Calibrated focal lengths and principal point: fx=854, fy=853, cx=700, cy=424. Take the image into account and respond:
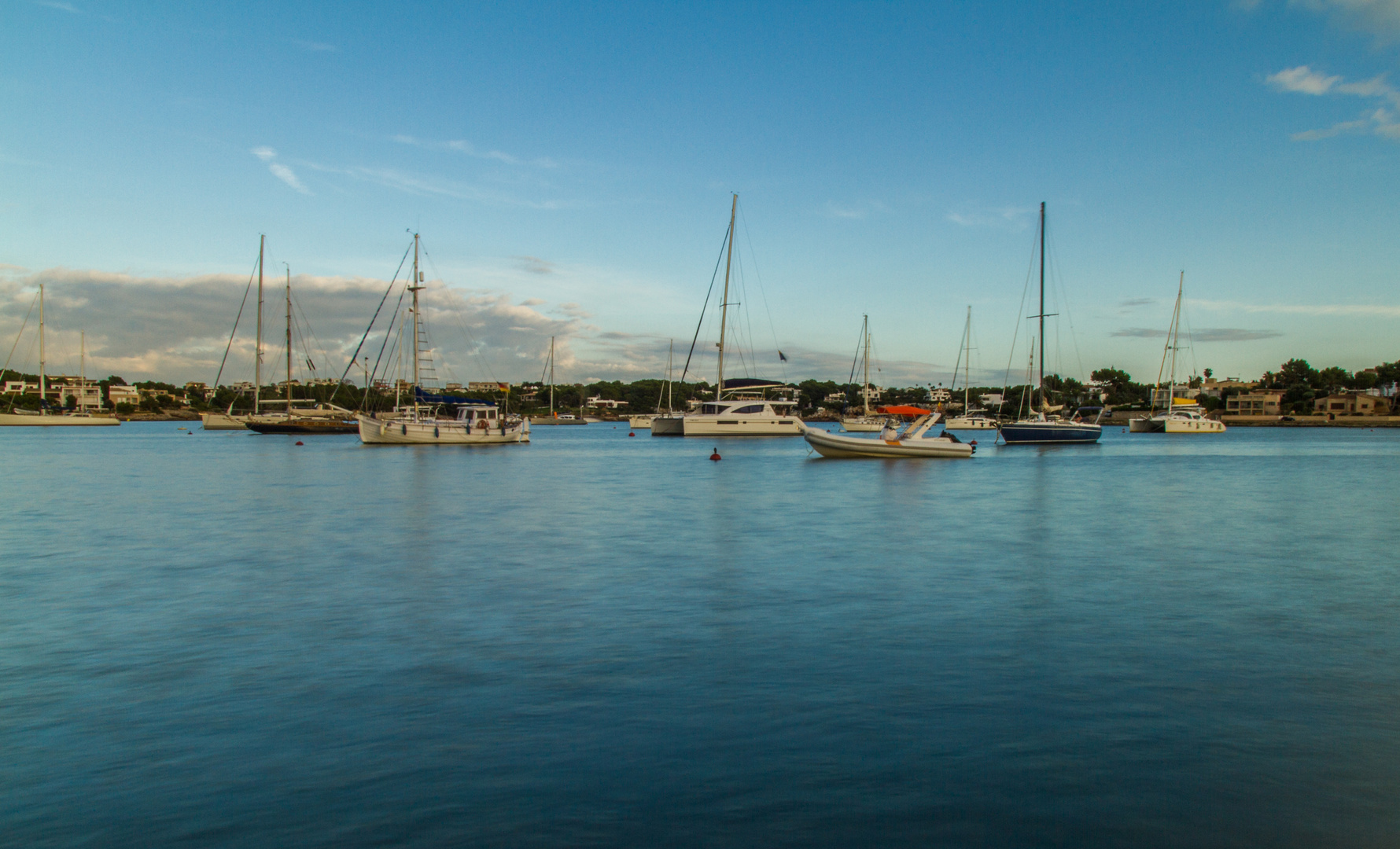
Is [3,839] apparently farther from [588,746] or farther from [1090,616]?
[1090,616]

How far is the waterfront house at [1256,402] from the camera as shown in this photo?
167250 millimetres

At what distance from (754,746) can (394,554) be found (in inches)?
474

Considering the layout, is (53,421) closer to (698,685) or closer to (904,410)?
(904,410)

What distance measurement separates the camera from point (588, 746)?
21.8 ft

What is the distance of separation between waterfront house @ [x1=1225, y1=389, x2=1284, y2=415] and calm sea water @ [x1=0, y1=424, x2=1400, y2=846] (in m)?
174

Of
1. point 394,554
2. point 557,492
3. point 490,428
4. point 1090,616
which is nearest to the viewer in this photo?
point 1090,616

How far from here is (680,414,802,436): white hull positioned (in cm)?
7688

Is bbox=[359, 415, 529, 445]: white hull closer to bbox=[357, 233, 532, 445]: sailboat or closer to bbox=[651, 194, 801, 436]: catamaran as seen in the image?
bbox=[357, 233, 532, 445]: sailboat

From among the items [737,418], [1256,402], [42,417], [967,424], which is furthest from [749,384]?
[1256,402]

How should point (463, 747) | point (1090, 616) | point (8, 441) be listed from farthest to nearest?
point (8, 441) → point (1090, 616) → point (463, 747)

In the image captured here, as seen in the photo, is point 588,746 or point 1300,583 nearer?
point 588,746

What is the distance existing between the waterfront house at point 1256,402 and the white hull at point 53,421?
667 ft

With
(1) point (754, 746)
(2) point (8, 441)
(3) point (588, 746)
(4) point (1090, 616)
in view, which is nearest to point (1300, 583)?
(4) point (1090, 616)

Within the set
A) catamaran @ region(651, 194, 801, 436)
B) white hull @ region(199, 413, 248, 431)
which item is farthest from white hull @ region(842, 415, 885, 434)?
white hull @ region(199, 413, 248, 431)
